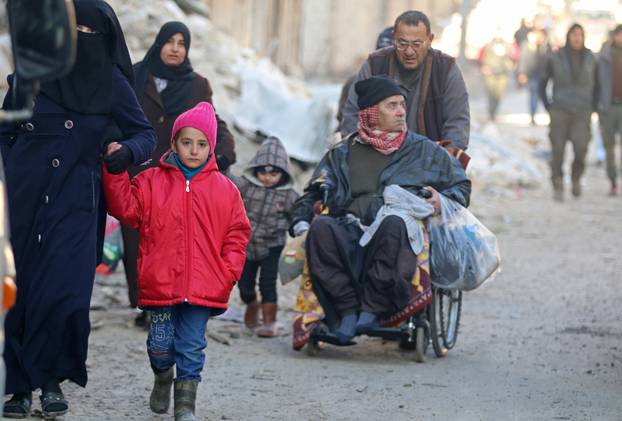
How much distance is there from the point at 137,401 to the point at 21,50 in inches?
114

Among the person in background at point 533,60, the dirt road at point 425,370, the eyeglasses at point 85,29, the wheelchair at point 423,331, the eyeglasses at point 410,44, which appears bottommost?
the dirt road at point 425,370

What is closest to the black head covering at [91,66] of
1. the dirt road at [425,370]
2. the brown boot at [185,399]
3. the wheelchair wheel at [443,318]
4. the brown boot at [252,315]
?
the brown boot at [185,399]

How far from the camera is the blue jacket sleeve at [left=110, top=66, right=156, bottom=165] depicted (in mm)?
6289

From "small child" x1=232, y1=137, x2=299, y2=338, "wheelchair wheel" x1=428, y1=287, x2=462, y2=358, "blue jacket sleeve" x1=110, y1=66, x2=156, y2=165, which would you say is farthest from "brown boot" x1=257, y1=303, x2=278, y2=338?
"blue jacket sleeve" x1=110, y1=66, x2=156, y2=165

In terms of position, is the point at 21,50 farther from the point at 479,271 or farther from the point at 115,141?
the point at 479,271

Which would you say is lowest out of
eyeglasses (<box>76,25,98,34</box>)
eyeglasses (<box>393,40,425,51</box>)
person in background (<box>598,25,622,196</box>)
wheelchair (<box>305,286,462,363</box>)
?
wheelchair (<box>305,286,462,363</box>)

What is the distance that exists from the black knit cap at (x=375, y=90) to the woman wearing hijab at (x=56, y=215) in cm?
219

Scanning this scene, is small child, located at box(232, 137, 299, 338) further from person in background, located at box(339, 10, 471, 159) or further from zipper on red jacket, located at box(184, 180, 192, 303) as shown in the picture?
zipper on red jacket, located at box(184, 180, 192, 303)

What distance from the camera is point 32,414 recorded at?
6.36 meters

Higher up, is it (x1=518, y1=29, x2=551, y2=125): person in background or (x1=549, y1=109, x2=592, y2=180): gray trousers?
(x1=518, y1=29, x2=551, y2=125): person in background

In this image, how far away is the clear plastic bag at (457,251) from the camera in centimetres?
815

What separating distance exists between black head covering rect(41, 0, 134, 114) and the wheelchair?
2.44m

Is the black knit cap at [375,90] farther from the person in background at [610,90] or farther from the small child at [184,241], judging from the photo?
the person in background at [610,90]

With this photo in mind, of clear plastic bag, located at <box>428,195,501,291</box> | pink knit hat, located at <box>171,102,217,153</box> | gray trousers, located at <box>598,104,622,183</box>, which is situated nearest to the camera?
pink knit hat, located at <box>171,102,217,153</box>
